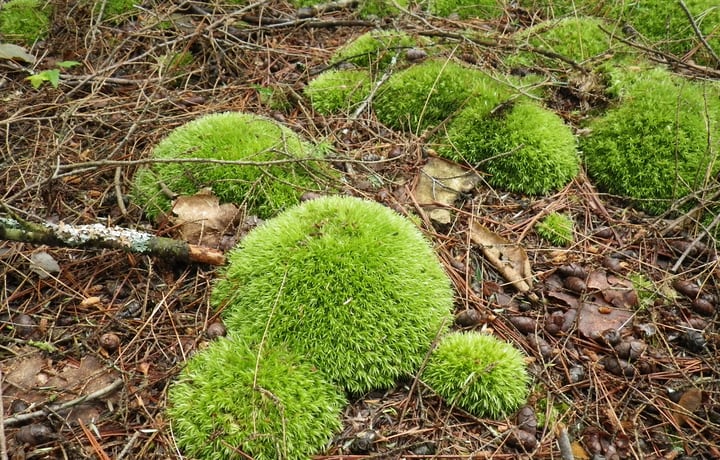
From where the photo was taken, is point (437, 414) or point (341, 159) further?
point (341, 159)

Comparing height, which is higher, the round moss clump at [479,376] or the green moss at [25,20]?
the green moss at [25,20]

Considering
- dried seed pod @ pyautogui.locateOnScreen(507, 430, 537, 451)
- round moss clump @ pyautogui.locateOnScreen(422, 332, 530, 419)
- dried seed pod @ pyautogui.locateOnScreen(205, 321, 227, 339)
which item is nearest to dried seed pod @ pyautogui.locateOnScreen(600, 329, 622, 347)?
round moss clump @ pyautogui.locateOnScreen(422, 332, 530, 419)

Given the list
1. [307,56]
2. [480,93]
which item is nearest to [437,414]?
[480,93]

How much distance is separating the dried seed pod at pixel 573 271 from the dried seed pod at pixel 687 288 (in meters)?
0.53

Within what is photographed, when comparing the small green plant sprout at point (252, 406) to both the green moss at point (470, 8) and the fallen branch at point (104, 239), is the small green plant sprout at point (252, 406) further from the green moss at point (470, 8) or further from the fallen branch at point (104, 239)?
the green moss at point (470, 8)

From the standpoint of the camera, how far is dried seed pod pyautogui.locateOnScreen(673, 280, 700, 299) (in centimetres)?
306

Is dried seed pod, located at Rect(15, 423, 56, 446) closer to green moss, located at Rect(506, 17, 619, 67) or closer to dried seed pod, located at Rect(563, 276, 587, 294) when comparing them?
dried seed pod, located at Rect(563, 276, 587, 294)

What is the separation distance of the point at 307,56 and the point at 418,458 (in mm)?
3691

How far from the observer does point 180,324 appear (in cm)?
279

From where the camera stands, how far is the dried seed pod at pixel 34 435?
2246 mm

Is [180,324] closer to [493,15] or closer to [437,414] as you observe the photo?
[437,414]

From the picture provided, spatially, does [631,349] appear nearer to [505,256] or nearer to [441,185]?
[505,256]

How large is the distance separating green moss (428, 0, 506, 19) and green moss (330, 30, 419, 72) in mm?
828

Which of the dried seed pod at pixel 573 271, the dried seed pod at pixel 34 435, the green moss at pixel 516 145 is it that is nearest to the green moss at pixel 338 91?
the green moss at pixel 516 145
